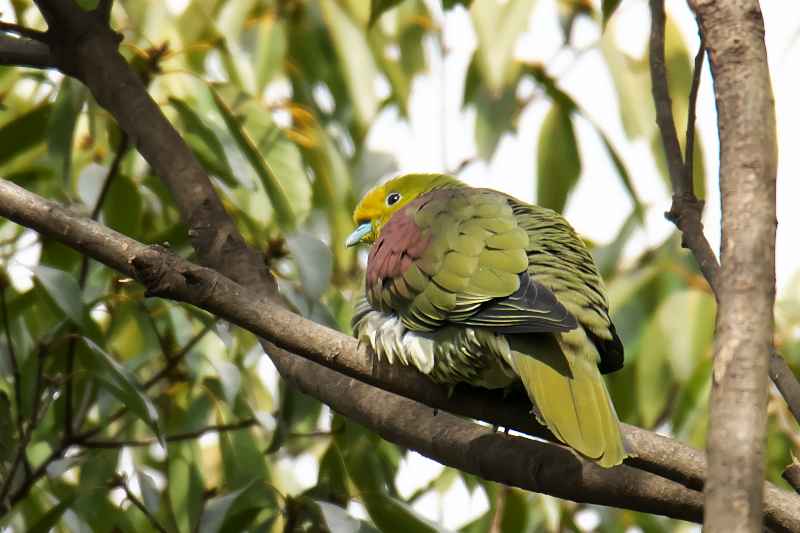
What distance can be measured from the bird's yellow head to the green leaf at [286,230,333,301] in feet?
2.38

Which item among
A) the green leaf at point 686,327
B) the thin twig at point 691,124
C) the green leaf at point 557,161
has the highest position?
the green leaf at point 557,161

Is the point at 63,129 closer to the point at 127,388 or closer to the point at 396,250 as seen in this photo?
the point at 127,388

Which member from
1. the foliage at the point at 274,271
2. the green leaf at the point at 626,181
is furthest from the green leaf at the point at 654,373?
the green leaf at the point at 626,181

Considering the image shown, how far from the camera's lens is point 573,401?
4.76 ft

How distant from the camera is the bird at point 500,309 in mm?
1472

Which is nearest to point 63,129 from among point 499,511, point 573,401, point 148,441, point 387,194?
point 148,441

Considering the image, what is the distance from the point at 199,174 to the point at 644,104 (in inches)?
82.0

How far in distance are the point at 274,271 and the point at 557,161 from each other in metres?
1.40

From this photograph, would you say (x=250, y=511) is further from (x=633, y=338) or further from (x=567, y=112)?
(x=567, y=112)

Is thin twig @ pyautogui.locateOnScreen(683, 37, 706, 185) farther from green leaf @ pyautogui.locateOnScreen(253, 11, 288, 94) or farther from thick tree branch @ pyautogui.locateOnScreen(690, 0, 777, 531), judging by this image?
green leaf @ pyautogui.locateOnScreen(253, 11, 288, 94)

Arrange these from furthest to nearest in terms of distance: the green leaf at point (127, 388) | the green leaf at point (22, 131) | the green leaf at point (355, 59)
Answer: the green leaf at point (355, 59) → the green leaf at point (22, 131) → the green leaf at point (127, 388)

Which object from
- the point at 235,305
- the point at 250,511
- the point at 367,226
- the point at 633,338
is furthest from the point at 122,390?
the point at 633,338

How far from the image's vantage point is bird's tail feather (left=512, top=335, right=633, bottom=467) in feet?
4.35

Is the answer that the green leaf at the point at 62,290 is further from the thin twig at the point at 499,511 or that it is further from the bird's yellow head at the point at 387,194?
the thin twig at the point at 499,511
